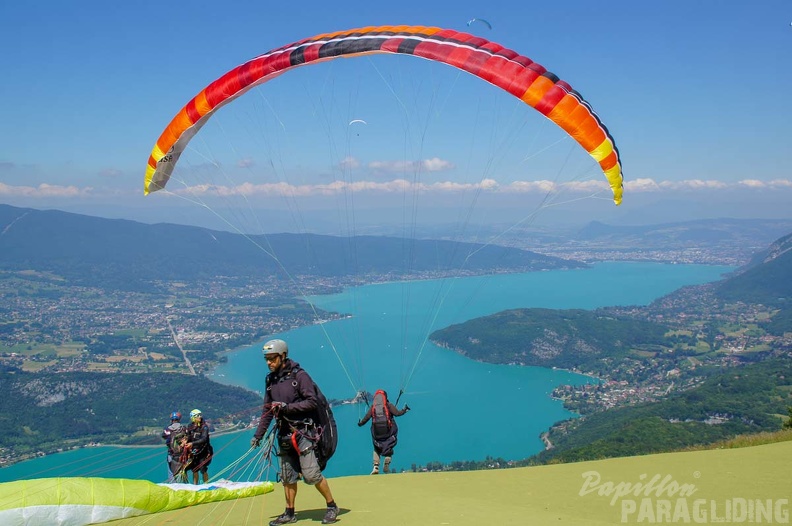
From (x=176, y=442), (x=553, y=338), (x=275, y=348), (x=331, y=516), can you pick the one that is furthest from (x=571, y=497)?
(x=553, y=338)

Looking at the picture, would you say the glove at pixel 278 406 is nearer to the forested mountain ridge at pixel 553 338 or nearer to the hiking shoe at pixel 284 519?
the hiking shoe at pixel 284 519

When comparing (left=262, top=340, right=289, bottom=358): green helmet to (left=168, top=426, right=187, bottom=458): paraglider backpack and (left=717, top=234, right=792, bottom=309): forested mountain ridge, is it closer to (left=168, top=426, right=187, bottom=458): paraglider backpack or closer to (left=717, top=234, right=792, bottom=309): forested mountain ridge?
(left=168, top=426, right=187, bottom=458): paraglider backpack

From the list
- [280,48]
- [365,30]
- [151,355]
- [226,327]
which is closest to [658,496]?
[365,30]

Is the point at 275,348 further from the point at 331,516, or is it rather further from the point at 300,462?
the point at 331,516

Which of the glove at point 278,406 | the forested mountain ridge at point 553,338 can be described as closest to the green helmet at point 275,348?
the glove at point 278,406

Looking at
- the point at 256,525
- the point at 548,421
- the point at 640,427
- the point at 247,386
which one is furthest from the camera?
the point at 247,386

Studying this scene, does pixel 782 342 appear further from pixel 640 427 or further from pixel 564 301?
pixel 640 427
